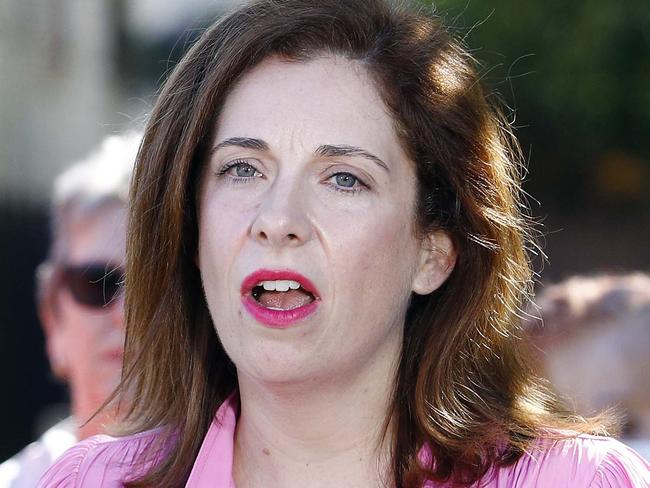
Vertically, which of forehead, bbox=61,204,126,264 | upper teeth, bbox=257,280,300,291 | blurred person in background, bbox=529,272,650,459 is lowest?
blurred person in background, bbox=529,272,650,459

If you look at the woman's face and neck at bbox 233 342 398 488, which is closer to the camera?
the woman's face

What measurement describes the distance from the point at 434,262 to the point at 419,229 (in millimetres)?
112

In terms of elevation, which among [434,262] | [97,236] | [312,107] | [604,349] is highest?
[312,107]

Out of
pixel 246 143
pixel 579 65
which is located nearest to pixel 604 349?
pixel 246 143

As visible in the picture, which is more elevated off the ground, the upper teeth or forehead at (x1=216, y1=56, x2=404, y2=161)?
forehead at (x1=216, y1=56, x2=404, y2=161)

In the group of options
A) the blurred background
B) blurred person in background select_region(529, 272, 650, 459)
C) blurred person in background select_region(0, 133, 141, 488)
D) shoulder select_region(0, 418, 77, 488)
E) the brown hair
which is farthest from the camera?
the blurred background

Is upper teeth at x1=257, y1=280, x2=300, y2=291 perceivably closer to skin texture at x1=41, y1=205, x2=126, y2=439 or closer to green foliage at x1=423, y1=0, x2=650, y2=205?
skin texture at x1=41, y1=205, x2=126, y2=439

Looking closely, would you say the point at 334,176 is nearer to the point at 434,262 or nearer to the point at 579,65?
the point at 434,262

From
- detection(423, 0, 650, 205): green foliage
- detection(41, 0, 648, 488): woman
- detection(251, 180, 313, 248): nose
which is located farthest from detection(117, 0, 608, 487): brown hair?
Answer: detection(423, 0, 650, 205): green foliage

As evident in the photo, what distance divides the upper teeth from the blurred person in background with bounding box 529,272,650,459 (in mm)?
1285

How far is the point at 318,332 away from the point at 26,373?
441 cm

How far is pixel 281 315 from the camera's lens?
2.27 meters

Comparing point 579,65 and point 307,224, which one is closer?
point 307,224

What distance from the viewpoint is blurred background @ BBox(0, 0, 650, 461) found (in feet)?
21.1
